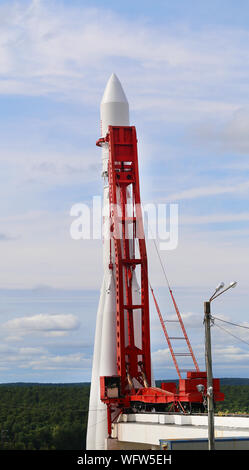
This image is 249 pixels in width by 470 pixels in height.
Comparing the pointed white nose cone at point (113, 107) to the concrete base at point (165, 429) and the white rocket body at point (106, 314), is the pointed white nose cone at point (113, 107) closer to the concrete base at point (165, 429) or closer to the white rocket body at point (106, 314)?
the white rocket body at point (106, 314)

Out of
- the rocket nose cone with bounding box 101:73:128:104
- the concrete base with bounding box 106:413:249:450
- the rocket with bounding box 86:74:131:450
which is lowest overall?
the concrete base with bounding box 106:413:249:450

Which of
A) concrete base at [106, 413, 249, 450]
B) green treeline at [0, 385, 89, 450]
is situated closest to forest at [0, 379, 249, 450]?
green treeline at [0, 385, 89, 450]

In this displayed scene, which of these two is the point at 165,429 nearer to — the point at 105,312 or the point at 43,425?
the point at 105,312

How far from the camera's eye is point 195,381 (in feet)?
237

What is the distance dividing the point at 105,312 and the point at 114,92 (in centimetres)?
2326

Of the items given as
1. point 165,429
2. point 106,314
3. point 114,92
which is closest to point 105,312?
point 106,314

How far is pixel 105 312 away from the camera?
274 feet

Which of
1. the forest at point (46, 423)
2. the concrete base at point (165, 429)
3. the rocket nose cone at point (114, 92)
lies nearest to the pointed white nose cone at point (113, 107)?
the rocket nose cone at point (114, 92)

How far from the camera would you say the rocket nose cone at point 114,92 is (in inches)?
3438

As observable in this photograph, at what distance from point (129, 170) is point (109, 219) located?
5428mm

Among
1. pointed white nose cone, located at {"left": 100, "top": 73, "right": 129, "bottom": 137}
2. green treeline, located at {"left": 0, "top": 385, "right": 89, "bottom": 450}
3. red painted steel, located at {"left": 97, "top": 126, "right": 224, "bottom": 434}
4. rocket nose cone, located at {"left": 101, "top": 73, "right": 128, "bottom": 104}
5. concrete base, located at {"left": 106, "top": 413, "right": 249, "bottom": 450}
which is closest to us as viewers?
concrete base, located at {"left": 106, "top": 413, "right": 249, "bottom": 450}

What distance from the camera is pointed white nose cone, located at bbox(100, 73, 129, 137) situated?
87062mm

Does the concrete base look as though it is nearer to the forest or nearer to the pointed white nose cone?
the pointed white nose cone
